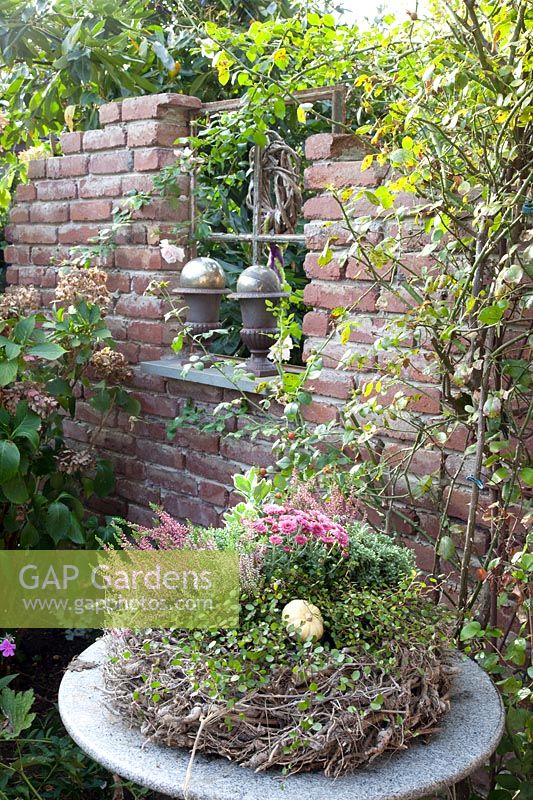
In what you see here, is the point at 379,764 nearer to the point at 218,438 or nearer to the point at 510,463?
the point at 510,463

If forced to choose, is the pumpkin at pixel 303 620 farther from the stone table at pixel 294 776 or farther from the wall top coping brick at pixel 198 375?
the wall top coping brick at pixel 198 375

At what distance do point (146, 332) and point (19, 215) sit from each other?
3.05ft

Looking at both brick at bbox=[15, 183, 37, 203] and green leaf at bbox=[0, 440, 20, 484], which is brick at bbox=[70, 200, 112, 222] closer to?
brick at bbox=[15, 183, 37, 203]

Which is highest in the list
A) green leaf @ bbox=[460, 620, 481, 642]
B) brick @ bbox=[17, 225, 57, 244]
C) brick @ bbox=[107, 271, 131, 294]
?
brick @ bbox=[17, 225, 57, 244]

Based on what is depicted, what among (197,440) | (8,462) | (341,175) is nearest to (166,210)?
(197,440)

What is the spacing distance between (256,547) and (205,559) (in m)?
0.08

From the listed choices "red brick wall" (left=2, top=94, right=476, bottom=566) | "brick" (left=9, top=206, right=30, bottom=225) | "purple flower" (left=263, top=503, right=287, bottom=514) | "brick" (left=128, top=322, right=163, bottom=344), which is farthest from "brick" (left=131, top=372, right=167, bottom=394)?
"purple flower" (left=263, top=503, right=287, bottom=514)

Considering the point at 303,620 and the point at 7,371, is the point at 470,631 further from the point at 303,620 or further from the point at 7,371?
the point at 7,371

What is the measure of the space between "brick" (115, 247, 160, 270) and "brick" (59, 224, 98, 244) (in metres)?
0.15

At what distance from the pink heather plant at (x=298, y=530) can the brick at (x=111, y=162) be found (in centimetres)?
163

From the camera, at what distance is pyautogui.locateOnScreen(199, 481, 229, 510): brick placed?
8.16 ft

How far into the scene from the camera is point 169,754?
3.98 feet

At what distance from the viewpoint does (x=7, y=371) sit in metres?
2.32

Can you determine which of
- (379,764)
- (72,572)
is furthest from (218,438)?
(379,764)
